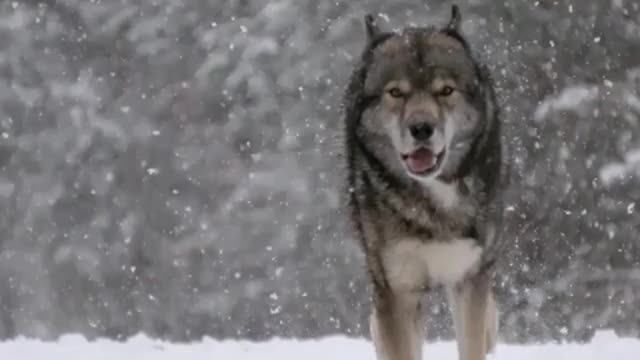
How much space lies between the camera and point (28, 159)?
69.0 feet

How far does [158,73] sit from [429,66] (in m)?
14.9

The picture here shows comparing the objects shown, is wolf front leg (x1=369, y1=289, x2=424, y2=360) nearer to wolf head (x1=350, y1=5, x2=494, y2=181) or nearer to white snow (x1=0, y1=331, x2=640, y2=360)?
wolf head (x1=350, y1=5, x2=494, y2=181)

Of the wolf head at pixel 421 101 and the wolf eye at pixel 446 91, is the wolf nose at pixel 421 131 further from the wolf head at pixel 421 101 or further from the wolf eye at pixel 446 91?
the wolf eye at pixel 446 91

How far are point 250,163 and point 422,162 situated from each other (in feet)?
46.4

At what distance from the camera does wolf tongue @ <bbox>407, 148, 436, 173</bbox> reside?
608 centimetres

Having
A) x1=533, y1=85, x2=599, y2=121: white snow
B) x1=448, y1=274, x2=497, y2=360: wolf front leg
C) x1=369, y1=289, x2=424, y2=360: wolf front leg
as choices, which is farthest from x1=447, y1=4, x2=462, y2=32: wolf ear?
x1=533, y1=85, x2=599, y2=121: white snow

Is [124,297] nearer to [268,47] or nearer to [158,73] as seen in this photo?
[158,73]

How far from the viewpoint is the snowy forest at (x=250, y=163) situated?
18.0 metres

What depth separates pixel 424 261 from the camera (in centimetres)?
621

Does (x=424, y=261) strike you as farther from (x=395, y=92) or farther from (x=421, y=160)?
(x=395, y=92)

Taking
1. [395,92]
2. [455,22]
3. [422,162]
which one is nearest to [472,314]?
[422,162]

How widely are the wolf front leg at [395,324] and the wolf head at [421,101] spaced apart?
56 cm

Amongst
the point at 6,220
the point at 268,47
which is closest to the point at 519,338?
the point at 268,47

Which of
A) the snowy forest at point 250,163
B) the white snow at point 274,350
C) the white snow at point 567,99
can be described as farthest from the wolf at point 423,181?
the white snow at point 567,99
